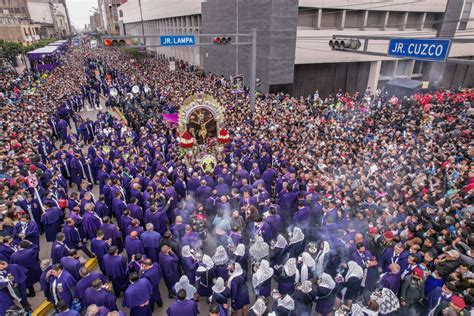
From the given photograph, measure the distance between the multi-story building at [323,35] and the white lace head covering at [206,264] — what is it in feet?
60.4

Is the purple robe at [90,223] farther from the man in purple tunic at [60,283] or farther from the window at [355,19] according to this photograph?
the window at [355,19]

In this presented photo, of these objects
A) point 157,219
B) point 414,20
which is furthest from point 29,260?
point 414,20

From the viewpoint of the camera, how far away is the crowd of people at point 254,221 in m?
Answer: 5.87

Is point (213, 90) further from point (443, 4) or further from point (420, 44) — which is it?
point (443, 4)

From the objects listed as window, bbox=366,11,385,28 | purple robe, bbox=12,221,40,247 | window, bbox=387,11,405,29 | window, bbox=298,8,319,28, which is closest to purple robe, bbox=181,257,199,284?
purple robe, bbox=12,221,40,247

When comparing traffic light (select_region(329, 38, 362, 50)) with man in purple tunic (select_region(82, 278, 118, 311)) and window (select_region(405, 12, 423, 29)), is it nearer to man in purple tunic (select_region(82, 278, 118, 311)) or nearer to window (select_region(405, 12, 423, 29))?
man in purple tunic (select_region(82, 278, 118, 311))

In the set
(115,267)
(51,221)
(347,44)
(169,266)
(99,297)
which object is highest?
(347,44)

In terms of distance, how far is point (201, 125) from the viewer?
45.1 ft

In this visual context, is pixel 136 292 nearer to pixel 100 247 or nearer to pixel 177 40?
pixel 100 247

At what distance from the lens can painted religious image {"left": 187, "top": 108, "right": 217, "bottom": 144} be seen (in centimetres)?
1362

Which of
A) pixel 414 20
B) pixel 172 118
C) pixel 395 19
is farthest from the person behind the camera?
pixel 414 20

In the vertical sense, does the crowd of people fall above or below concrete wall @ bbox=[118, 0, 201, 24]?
below

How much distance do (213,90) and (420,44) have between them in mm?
14698

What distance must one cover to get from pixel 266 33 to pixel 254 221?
59.0 feet
